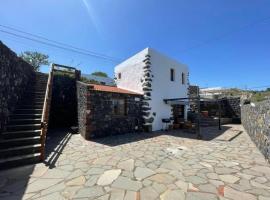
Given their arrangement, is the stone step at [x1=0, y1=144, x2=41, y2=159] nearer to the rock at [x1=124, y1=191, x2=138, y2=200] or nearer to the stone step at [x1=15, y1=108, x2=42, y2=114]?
the stone step at [x1=15, y1=108, x2=42, y2=114]

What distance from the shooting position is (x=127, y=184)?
3.84 m

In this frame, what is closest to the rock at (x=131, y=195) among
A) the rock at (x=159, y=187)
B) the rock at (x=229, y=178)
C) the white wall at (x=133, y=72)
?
the rock at (x=159, y=187)

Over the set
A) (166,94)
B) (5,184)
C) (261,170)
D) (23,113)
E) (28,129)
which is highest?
(166,94)

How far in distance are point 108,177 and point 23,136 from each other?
12.4 ft

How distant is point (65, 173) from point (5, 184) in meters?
1.25

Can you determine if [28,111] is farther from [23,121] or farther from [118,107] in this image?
[118,107]

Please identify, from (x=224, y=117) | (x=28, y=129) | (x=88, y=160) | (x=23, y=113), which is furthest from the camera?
(x=224, y=117)

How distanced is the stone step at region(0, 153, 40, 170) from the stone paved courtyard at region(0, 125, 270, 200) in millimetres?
239

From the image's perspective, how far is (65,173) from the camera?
4.36 meters

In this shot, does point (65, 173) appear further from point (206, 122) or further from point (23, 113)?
point (206, 122)

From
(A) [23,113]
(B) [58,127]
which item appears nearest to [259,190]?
(A) [23,113]

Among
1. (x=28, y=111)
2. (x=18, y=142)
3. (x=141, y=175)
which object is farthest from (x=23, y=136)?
(x=141, y=175)

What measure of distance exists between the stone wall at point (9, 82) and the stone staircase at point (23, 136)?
30cm

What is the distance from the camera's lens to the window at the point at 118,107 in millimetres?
9641
